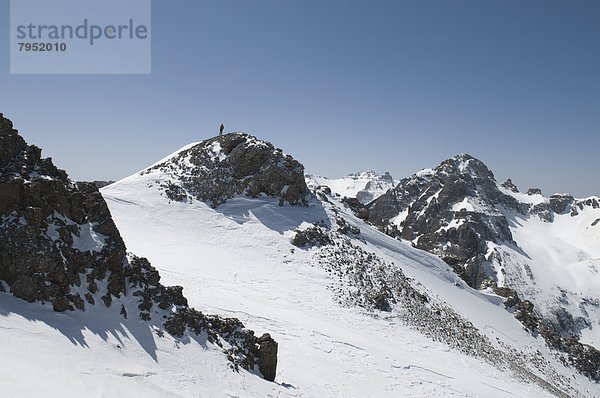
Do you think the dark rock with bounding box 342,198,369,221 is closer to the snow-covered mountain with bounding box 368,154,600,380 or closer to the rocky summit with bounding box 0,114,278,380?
the snow-covered mountain with bounding box 368,154,600,380

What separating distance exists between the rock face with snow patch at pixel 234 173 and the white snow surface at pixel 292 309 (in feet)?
5.50

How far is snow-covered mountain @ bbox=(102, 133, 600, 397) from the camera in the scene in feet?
62.2

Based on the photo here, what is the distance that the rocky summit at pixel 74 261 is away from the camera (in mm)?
11703

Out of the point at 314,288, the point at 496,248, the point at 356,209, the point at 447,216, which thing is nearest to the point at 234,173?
the point at 356,209

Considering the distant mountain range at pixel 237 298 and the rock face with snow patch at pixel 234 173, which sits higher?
the rock face with snow patch at pixel 234 173

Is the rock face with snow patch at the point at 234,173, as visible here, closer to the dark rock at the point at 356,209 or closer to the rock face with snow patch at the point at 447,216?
the dark rock at the point at 356,209

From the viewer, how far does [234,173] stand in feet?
145

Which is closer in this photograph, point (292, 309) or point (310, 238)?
point (292, 309)

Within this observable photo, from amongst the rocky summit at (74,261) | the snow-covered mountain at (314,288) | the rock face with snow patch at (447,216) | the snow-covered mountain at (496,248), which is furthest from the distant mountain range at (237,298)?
the rock face with snow patch at (447,216)

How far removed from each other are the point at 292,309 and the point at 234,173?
24428 mm

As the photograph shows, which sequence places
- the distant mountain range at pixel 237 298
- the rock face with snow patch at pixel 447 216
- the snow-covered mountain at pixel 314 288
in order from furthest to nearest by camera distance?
the rock face with snow patch at pixel 447 216, the snow-covered mountain at pixel 314 288, the distant mountain range at pixel 237 298

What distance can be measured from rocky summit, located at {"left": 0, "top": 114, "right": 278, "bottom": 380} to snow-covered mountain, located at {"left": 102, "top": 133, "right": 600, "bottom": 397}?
276 centimetres

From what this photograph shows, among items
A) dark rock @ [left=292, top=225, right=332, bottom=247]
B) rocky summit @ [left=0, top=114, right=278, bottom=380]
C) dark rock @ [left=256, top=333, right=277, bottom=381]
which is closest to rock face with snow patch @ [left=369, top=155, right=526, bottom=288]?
dark rock @ [left=292, top=225, right=332, bottom=247]

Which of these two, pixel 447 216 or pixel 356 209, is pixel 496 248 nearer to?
pixel 447 216
